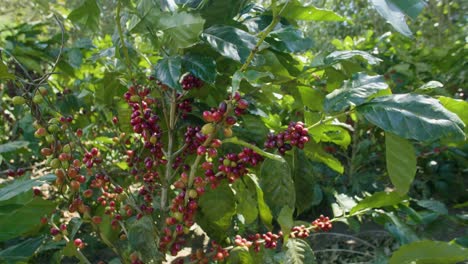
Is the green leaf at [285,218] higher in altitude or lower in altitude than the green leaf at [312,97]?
lower

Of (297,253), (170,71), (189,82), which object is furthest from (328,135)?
(170,71)

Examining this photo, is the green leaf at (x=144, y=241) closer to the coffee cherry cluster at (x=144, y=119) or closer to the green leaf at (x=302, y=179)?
the coffee cherry cluster at (x=144, y=119)

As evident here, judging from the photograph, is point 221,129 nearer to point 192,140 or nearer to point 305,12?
point 192,140

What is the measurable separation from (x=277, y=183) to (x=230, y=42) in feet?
1.30

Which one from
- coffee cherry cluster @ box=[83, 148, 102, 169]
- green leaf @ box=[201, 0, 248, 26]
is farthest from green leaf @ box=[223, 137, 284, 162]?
coffee cherry cluster @ box=[83, 148, 102, 169]

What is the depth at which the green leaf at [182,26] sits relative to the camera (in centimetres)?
92

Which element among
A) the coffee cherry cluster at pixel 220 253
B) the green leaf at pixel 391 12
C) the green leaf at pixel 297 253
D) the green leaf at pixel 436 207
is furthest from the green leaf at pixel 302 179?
the green leaf at pixel 436 207

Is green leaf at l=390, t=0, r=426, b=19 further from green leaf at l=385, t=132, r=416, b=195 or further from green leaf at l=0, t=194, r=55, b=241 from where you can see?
green leaf at l=0, t=194, r=55, b=241

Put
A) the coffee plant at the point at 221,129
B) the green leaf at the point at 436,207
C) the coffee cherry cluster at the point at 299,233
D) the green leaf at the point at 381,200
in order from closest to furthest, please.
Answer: the coffee plant at the point at 221,129, the coffee cherry cluster at the point at 299,233, the green leaf at the point at 381,200, the green leaf at the point at 436,207

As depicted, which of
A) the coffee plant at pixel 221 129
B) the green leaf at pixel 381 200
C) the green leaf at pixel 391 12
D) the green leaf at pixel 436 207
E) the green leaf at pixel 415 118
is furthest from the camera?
the green leaf at pixel 436 207

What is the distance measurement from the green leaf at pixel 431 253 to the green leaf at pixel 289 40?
2.14 feet

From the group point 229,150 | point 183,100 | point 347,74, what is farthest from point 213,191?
point 347,74

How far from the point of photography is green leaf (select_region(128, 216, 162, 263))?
1121 millimetres

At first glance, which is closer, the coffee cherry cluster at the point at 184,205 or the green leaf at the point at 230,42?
the green leaf at the point at 230,42
